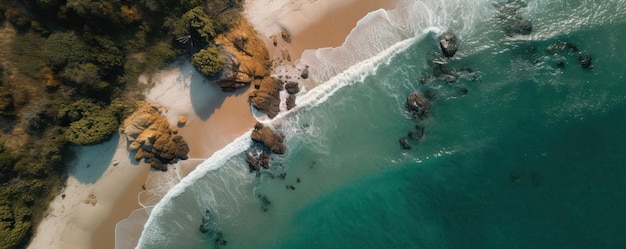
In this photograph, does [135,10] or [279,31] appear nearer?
[135,10]

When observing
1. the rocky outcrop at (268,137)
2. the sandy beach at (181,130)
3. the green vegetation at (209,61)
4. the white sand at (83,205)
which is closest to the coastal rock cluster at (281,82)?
the sandy beach at (181,130)

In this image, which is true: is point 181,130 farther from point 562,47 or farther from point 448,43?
point 562,47

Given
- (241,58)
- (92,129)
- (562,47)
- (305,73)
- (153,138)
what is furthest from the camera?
(305,73)

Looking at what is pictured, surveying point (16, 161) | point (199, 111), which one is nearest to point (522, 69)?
point (199, 111)

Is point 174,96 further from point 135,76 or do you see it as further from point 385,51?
point 385,51

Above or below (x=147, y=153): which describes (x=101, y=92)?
above

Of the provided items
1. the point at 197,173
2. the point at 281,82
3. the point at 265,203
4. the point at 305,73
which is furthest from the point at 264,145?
the point at 305,73

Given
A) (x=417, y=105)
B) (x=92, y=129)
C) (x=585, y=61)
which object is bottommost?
(x=92, y=129)
